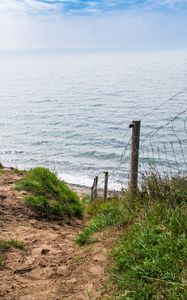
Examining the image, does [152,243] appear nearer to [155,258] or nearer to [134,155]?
[155,258]

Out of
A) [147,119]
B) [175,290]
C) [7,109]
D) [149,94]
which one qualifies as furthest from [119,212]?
[149,94]

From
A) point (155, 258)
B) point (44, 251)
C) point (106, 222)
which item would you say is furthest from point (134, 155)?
point (155, 258)

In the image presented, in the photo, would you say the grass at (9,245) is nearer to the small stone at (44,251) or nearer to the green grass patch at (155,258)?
the small stone at (44,251)

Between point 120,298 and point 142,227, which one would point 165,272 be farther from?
point 142,227

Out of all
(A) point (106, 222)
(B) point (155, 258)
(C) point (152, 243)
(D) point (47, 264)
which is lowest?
(D) point (47, 264)

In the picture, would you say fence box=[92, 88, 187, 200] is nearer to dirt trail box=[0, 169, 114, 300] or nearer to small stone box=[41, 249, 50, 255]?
dirt trail box=[0, 169, 114, 300]

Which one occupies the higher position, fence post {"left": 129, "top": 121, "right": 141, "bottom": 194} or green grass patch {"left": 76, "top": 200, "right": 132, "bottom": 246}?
fence post {"left": 129, "top": 121, "right": 141, "bottom": 194}

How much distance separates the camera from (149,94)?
85.9 meters

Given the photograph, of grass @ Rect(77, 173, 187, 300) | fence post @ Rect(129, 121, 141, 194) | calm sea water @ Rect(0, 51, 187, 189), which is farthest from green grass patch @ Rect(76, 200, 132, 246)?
calm sea water @ Rect(0, 51, 187, 189)

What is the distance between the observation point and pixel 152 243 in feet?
20.4

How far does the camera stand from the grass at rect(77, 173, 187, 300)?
5254 mm

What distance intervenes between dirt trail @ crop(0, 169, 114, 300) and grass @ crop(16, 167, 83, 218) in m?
0.97

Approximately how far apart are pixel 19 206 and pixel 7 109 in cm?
6471

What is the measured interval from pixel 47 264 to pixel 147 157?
244 inches
